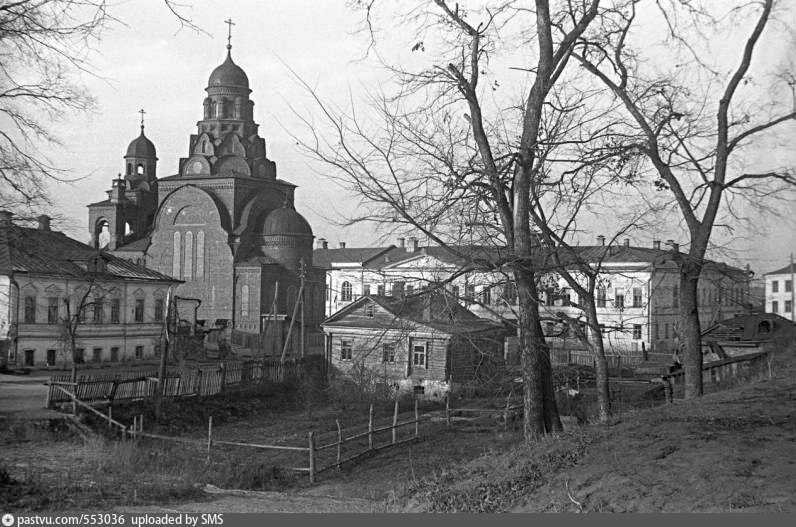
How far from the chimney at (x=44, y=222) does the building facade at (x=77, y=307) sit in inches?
692

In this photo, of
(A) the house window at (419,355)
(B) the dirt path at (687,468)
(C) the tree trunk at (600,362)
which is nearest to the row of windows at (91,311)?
(A) the house window at (419,355)

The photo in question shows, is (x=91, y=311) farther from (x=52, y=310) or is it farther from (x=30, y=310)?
(x=30, y=310)

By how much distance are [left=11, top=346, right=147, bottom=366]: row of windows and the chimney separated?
23.8 m

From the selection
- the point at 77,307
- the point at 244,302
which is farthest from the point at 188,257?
the point at 77,307

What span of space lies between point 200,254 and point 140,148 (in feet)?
46.6

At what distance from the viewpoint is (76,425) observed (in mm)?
20844

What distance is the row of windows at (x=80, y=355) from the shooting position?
1378 inches

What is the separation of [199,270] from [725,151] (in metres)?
45.6

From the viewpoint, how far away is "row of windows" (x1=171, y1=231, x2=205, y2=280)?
55625 millimetres

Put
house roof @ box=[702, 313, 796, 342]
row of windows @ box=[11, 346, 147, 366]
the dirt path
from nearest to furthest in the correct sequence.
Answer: the dirt path < house roof @ box=[702, 313, 796, 342] < row of windows @ box=[11, 346, 147, 366]

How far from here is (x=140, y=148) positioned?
65188mm

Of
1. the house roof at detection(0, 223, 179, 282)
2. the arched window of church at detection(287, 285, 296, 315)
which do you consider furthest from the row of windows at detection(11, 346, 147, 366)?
the arched window of church at detection(287, 285, 296, 315)

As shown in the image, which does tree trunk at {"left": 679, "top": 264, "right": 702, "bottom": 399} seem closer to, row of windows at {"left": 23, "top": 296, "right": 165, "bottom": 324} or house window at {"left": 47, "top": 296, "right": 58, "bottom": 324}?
row of windows at {"left": 23, "top": 296, "right": 165, "bottom": 324}

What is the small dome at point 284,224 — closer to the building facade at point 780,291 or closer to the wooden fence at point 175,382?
the wooden fence at point 175,382
